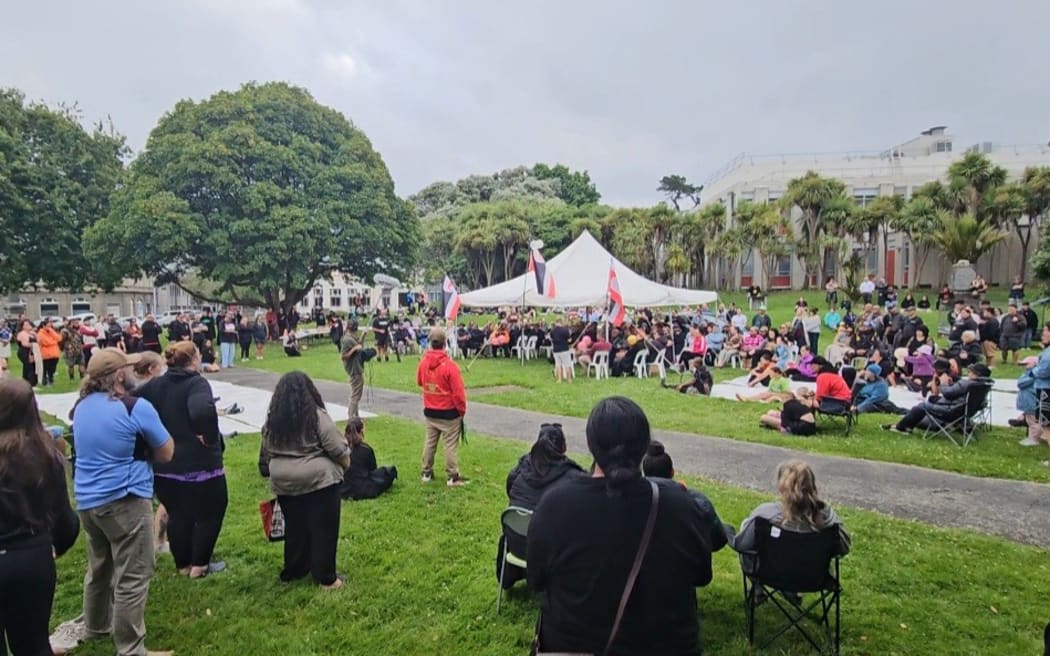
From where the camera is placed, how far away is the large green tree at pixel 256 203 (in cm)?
2502

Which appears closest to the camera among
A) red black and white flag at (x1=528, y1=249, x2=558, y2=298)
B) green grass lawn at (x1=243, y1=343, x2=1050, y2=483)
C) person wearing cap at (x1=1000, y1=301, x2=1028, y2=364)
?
green grass lawn at (x1=243, y1=343, x2=1050, y2=483)

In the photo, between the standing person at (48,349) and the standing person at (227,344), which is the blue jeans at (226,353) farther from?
the standing person at (48,349)

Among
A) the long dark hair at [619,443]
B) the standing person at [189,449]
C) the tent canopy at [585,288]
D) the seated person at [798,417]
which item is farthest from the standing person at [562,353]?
the long dark hair at [619,443]

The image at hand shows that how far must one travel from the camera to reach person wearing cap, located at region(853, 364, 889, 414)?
10438 millimetres

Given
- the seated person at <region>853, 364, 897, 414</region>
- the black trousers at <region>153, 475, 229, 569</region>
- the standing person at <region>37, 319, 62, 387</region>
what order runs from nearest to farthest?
Answer: the black trousers at <region>153, 475, 229, 569</region> → the seated person at <region>853, 364, 897, 414</region> → the standing person at <region>37, 319, 62, 387</region>

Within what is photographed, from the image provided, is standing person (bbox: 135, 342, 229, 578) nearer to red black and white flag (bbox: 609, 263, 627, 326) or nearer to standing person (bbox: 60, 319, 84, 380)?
red black and white flag (bbox: 609, 263, 627, 326)

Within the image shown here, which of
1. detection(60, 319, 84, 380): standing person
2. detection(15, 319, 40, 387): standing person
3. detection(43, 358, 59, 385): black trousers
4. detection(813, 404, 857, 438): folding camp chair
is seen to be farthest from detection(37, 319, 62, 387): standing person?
detection(813, 404, 857, 438): folding camp chair

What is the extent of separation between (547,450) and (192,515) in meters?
2.61

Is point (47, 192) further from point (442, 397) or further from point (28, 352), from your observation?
point (442, 397)

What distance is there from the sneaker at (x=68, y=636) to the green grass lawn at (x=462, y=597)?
4.9 inches

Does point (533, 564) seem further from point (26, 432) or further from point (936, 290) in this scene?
point (936, 290)

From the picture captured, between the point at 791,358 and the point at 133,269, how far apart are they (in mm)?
26369

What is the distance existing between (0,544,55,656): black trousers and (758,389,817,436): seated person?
8657 mm

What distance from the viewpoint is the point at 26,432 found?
2.71 meters
